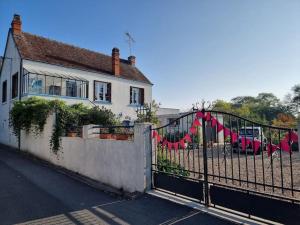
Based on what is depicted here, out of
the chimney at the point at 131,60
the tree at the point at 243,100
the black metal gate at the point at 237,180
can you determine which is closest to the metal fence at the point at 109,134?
the black metal gate at the point at 237,180

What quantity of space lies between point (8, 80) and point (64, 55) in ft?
16.0

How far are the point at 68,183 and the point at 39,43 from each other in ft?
48.6

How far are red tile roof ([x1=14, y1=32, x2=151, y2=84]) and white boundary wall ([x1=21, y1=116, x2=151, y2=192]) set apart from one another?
31.6ft

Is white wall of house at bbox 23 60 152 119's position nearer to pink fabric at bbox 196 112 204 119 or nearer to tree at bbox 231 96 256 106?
pink fabric at bbox 196 112 204 119

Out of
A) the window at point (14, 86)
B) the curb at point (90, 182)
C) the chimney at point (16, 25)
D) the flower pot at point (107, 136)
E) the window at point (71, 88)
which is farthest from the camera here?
the window at point (71, 88)

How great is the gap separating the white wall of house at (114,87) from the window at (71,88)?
2.12ft

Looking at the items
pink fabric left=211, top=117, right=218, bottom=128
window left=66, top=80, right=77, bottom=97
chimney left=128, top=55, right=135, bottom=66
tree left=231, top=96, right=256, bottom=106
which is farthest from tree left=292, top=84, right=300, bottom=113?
pink fabric left=211, top=117, right=218, bottom=128

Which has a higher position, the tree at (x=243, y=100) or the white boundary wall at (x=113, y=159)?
the tree at (x=243, y=100)

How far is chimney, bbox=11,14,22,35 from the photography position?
18406mm

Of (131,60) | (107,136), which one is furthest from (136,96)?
(107,136)

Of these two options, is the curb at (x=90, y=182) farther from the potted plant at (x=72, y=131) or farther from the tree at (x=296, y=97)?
the tree at (x=296, y=97)

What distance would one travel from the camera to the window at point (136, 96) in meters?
23.5

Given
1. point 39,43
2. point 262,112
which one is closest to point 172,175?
point 39,43

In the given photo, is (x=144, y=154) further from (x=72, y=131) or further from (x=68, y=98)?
(x=68, y=98)
